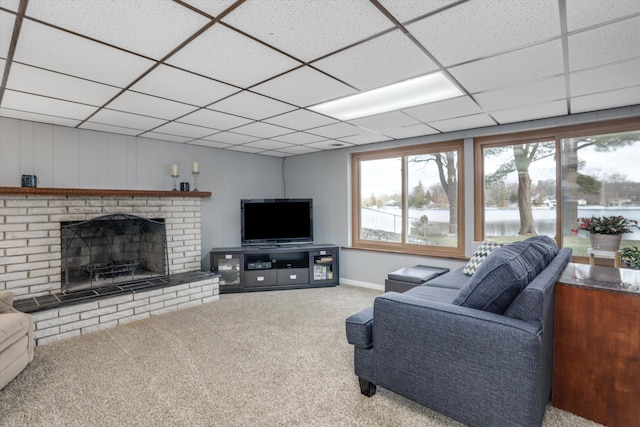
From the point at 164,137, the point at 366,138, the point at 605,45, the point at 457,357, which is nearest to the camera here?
the point at 457,357

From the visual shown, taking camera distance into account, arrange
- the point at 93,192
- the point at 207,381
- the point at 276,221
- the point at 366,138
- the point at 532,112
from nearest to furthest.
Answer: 1. the point at 207,381
2. the point at 532,112
3. the point at 93,192
4. the point at 366,138
5. the point at 276,221

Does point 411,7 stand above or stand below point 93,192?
above

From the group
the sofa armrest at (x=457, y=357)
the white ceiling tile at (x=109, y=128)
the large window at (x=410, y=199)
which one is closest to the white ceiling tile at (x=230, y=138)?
the white ceiling tile at (x=109, y=128)

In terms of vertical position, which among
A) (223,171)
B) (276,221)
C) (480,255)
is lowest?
(480,255)

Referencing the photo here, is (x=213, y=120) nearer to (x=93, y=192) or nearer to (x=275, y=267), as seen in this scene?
(x=93, y=192)

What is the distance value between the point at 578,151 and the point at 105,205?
5.49 metres

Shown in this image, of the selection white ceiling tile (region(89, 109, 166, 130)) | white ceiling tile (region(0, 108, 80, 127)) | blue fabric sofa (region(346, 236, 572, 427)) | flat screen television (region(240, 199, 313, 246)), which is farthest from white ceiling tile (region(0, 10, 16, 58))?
flat screen television (region(240, 199, 313, 246))

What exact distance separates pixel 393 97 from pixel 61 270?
4.02 meters

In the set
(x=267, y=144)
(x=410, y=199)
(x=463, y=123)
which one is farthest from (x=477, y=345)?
(x=267, y=144)

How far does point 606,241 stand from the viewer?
2961 millimetres

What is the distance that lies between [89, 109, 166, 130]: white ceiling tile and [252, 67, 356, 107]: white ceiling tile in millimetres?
1568

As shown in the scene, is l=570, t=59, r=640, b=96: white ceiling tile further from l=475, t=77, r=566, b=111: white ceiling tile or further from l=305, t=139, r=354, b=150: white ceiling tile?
l=305, t=139, r=354, b=150: white ceiling tile

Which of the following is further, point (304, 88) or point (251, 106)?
point (251, 106)

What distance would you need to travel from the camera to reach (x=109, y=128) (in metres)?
3.79
